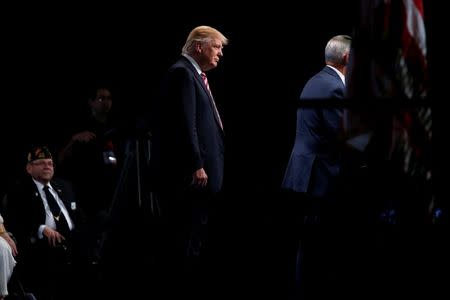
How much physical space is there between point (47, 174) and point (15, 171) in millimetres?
574

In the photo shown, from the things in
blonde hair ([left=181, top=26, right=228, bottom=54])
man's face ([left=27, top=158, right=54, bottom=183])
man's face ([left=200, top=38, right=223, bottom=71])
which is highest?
blonde hair ([left=181, top=26, right=228, bottom=54])

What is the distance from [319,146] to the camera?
547 centimetres

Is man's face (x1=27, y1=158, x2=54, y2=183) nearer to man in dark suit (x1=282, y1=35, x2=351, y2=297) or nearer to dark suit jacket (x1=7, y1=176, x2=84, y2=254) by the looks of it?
dark suit jacket (x1=7, y1=176, x2=84, y2=254)

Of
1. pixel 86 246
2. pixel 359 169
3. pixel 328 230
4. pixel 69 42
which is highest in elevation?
pixel 69 42

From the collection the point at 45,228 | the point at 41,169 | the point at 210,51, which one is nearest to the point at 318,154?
the point at 210,51

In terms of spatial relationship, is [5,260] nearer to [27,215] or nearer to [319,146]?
[27,215]

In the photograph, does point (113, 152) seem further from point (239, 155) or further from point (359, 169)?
point (359, 169)

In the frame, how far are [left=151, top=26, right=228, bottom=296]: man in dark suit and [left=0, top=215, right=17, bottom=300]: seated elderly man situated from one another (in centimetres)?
96

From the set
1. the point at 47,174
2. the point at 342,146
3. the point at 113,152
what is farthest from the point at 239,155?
the point at 342,146

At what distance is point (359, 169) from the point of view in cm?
485

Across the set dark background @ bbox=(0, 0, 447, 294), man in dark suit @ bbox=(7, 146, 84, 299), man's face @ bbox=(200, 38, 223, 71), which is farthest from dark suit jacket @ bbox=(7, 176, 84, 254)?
man's face @ bbox=(200, 38, 223, 71)

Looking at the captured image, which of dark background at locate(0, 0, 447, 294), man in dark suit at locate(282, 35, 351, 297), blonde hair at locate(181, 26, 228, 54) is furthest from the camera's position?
dark background at locate(0, 0, 447, 294)

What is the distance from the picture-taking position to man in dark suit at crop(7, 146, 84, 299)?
612 centimetres

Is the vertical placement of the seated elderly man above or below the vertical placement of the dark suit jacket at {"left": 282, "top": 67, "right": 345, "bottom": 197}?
below
